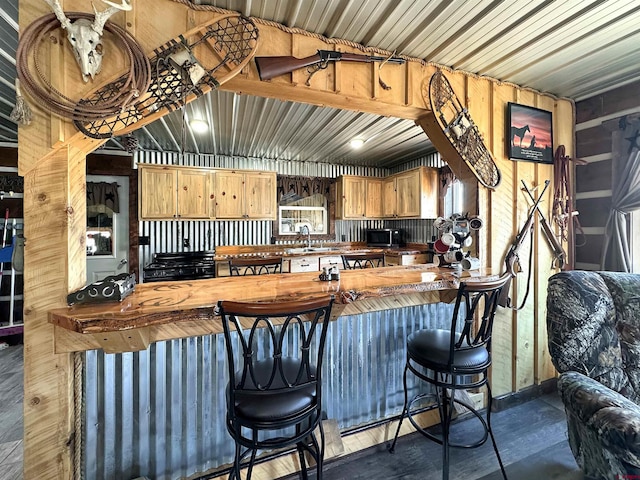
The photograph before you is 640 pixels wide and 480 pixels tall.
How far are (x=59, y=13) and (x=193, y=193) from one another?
3.50 m

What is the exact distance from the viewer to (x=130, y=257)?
4.36 m

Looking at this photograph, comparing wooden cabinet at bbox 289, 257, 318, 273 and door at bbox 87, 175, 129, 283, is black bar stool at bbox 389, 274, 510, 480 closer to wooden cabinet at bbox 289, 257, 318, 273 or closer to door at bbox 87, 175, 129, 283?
wooden cabinet at bbox 289, 257, 318, 273

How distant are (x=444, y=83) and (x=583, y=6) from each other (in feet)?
2.55

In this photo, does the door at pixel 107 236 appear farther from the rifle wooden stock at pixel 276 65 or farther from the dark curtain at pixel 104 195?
the rifle wooden stock at pixel 276 65

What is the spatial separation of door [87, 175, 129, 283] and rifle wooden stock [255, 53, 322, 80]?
157 inches

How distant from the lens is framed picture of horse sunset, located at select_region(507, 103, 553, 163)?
7.49ft

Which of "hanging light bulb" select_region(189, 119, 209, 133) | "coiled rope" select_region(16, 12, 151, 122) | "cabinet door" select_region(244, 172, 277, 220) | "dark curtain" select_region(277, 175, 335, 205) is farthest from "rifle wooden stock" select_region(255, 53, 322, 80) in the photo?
"dark curtain" select_region(277, 175, 335, 205)

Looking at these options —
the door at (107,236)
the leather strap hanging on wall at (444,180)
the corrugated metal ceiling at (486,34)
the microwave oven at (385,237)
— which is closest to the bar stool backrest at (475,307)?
the corrugated metal ceiling at (486,34)

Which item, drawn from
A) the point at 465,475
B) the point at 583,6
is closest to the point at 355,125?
the point at 583,6

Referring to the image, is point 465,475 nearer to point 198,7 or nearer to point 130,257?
point 198,7

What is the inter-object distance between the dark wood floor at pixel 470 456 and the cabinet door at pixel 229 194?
126 inches

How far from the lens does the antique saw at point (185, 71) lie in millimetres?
1248

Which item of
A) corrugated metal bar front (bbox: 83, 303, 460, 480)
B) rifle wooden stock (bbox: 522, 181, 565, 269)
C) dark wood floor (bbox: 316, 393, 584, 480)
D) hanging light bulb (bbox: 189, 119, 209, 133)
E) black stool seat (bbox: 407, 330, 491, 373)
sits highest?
hanging light bulb (bbox: 189, 119, 209, 133)

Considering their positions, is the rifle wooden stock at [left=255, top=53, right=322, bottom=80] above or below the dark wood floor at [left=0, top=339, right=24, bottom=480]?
above
